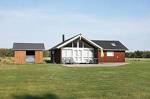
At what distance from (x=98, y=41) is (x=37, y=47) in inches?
524

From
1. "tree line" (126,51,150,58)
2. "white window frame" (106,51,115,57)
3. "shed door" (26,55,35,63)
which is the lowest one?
"shed door" (26,55,35,63)

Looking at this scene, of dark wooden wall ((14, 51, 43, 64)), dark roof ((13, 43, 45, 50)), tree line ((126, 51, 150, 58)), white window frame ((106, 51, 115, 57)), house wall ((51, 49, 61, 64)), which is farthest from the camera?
tree line ((126, 51, 150, 58))

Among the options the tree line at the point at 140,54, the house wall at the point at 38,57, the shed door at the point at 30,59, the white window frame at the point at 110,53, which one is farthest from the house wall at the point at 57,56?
the tree line at the point at 140,54

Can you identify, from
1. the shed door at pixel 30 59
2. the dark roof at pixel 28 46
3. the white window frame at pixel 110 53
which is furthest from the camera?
the white window frame at pixel 110 53

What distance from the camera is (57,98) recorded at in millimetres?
13297

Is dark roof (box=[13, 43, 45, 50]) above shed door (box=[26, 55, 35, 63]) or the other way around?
above

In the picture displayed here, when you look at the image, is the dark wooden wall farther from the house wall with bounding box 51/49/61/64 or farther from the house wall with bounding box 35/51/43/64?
the house wall with bounding box 51/49/61/64

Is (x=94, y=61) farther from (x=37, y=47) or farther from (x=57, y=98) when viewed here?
(x=57, y=98)

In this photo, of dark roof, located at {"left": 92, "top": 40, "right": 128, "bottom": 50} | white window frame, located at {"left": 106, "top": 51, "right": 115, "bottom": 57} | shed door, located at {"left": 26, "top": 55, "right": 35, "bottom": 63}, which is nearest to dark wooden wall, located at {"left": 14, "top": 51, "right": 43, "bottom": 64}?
shed door, located at {"left": 26, "top": 55, "right": 35, "bottom": 63}

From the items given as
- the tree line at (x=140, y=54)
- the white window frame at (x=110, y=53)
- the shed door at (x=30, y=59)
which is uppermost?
the tree line at (x=140, y=54)

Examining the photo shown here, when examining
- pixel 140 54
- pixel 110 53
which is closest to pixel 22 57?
pixel 110 53

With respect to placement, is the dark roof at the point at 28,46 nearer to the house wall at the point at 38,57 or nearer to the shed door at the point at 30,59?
the house wall at the point at 38,57

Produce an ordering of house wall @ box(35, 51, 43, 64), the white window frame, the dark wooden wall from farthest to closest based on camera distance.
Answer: the white window frame < house wall @ box(35, 51, 43, 64) < the dark wooden wall

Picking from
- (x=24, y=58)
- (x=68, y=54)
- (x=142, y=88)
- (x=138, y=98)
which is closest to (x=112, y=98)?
(x=138, y=98)
